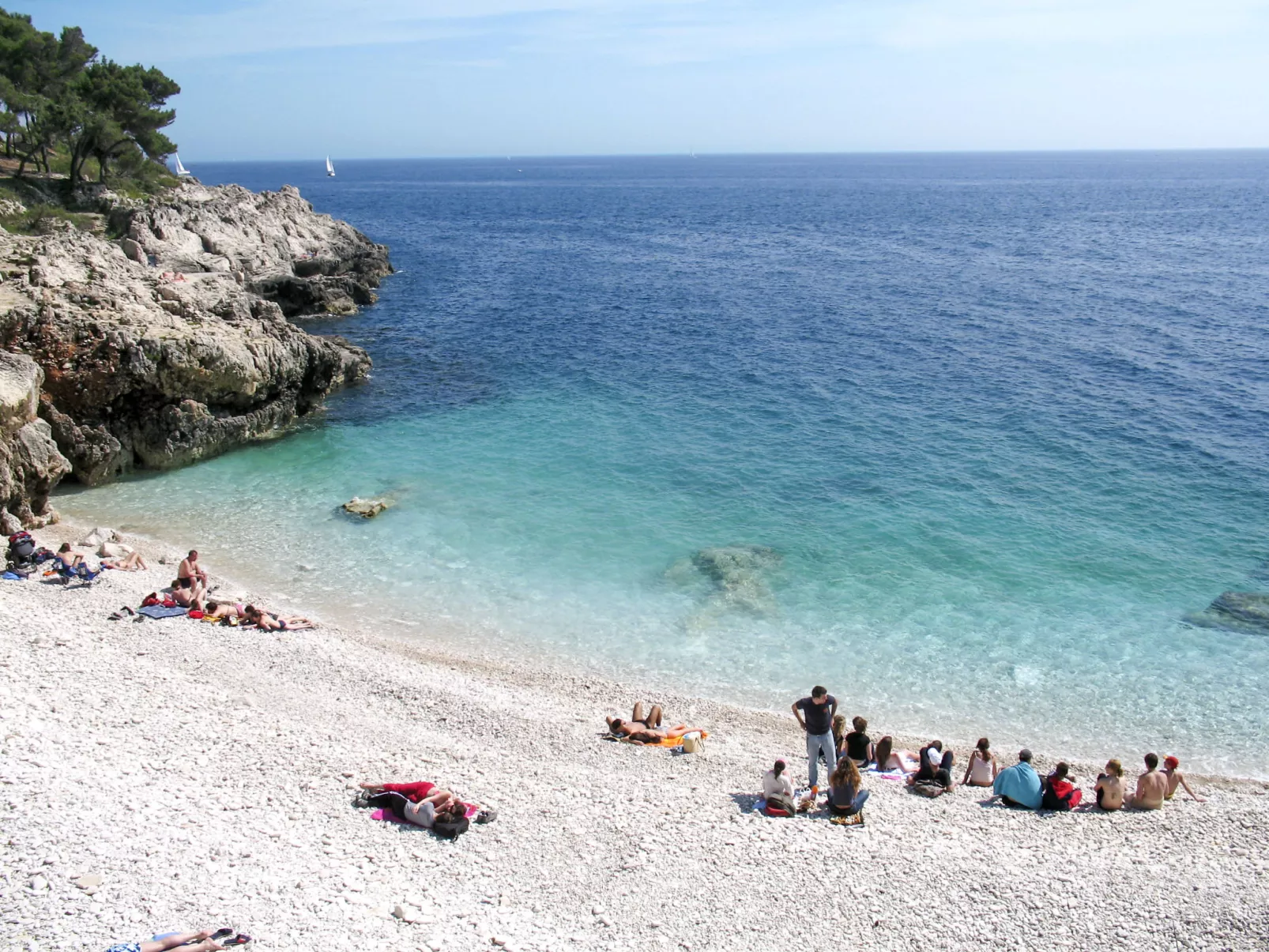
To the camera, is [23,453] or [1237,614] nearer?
[1237,614]

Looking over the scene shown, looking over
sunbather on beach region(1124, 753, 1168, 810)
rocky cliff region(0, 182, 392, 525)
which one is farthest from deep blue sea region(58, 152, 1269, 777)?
sunbather on beach region(1124, 753, 1168, 810)

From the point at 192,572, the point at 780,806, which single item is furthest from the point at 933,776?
the point at 192,572

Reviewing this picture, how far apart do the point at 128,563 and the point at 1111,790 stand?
→ 957 inches

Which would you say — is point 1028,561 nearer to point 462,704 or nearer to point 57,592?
point 462,704

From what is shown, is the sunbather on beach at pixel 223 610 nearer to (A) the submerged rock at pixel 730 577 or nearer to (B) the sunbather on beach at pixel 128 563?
(B) the sunbather on beach at pixel 128 563

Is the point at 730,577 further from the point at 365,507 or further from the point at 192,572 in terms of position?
the point at 192,572

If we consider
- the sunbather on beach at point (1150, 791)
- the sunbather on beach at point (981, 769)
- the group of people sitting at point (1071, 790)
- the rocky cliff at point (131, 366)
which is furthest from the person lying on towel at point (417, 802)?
the rocky cliff at point (131, 366)

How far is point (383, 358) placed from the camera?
48.2 m

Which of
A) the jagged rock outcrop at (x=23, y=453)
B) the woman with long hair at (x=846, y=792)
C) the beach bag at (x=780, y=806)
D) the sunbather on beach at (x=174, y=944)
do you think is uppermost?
the jagged rock outcrop at (x=23, y=453)

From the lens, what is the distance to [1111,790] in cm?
1565

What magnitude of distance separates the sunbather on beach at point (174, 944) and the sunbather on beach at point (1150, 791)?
15126mm

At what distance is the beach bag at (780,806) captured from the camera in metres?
15.1

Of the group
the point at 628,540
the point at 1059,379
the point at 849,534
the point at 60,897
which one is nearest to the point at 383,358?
the point at 628,540

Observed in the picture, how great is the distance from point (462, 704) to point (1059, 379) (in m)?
34.7
